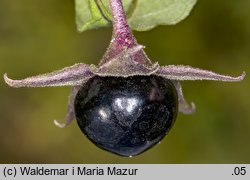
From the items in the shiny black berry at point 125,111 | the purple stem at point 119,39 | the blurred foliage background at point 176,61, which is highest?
the blurred foliage background at point 176,61

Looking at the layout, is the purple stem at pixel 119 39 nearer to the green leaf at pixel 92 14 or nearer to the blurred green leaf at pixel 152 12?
the green leaf at pixel 92 14

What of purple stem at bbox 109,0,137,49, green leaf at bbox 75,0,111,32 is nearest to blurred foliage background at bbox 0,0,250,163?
green leaf at bbox 75,0,111,32

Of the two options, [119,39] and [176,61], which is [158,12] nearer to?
[119,39]

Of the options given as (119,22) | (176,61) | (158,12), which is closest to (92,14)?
(119,22)

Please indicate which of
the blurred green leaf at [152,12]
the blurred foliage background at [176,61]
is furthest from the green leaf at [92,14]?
the blurred foliage background at [176,61]

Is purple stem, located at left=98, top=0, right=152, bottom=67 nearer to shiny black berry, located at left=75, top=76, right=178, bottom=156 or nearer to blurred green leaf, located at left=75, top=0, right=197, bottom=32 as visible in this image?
shiny black berry, located at left=75, top=76, right=178, bottom=156
